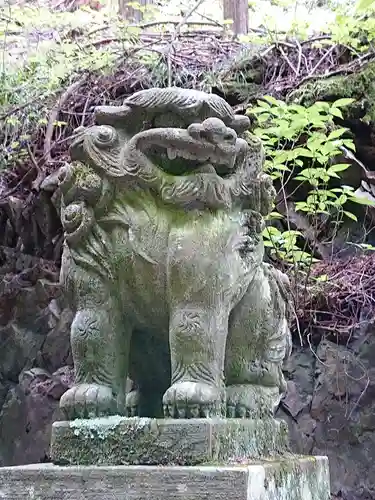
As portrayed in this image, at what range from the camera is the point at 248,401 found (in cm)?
→ 201

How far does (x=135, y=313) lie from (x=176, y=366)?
20 cm

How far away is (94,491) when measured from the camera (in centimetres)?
170

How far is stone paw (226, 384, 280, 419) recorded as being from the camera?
6.55 ft

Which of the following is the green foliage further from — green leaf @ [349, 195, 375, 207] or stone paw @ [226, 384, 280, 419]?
stone paw @ [226, 384, 280, 419]

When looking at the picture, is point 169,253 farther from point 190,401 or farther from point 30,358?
point 30,358

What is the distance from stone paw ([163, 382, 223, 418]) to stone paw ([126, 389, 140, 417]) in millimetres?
300

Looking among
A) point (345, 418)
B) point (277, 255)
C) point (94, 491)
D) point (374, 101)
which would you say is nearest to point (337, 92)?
point (374, 101)

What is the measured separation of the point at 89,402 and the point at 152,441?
0.72 feet

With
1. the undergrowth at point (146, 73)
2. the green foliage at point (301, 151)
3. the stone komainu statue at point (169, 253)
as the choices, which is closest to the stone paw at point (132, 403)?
the stone komainu statue at point (169, 253)

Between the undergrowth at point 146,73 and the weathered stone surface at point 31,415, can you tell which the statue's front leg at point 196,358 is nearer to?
the weathered stone surface at point 31,415

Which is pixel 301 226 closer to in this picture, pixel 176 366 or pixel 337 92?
pixel 337 92

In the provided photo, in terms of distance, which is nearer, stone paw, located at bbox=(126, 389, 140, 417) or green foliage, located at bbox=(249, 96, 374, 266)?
stone paw, located at bbox=(126, 389, 140, 417)

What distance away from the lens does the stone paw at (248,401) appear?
6.55 ft

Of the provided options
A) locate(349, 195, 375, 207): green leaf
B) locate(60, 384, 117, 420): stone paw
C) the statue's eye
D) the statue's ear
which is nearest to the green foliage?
locate(349, 195, 375, 207): green leaf
